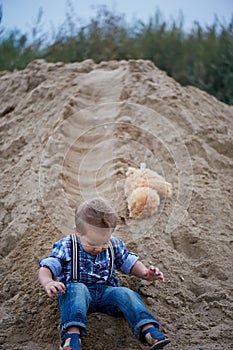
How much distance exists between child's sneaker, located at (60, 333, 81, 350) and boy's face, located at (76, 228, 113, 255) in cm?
48

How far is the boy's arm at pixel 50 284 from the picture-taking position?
2750 mm

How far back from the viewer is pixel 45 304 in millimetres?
3188

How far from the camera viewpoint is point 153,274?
307cm

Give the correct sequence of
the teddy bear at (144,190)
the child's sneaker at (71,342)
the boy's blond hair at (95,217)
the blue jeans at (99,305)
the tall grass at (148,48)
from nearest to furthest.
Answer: the child's sneaker at (71,342) < the blue jeans at (99,305) < the boy's blond hair at (95,217) < the teddy bear at (144,190) < the tall grass at (148,48)

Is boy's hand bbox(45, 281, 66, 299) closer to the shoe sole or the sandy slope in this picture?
the sandy slope

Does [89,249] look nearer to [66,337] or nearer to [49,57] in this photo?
[66,337]

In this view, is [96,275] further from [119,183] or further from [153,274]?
→ [119,183]

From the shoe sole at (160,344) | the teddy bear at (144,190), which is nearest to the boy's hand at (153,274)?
the shoe sole at (160,344)

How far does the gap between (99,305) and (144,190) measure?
104 centimetres

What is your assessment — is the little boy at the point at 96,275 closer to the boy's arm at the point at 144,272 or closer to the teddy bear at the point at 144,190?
the boy's arm at the point at 144,272

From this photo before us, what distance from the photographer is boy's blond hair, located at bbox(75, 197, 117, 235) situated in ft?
9.80

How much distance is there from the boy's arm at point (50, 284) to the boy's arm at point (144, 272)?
49cm

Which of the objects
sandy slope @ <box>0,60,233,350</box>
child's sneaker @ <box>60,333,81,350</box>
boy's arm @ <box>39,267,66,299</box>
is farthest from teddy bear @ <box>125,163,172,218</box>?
child's sneaker @ <box>60,333,81,350</box>

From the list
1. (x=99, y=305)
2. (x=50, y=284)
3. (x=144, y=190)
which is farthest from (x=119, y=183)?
(x=50, y=284)
